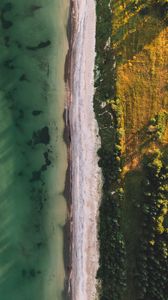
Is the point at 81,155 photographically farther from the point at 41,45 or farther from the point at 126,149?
the point at 41,45

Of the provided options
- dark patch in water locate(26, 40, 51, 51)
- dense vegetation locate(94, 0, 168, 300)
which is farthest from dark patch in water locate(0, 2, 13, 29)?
dense vegetation locate(94, 0, 168, 300)

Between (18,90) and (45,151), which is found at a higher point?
(18,90)

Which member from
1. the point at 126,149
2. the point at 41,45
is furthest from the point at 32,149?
the point at 41,45

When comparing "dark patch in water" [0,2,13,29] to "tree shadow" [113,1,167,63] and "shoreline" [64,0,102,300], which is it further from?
"tree shadow" [113,1,167,63]

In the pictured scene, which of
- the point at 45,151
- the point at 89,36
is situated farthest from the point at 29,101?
the point at 89,36

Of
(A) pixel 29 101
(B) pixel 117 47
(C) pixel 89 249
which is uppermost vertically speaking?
(B) pixel 117 47

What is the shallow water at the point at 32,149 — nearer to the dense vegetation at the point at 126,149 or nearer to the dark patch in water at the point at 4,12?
the dark patch in water at the point at 4,12

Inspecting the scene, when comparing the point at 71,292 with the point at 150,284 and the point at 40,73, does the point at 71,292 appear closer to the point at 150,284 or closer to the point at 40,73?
the point at 150,284
